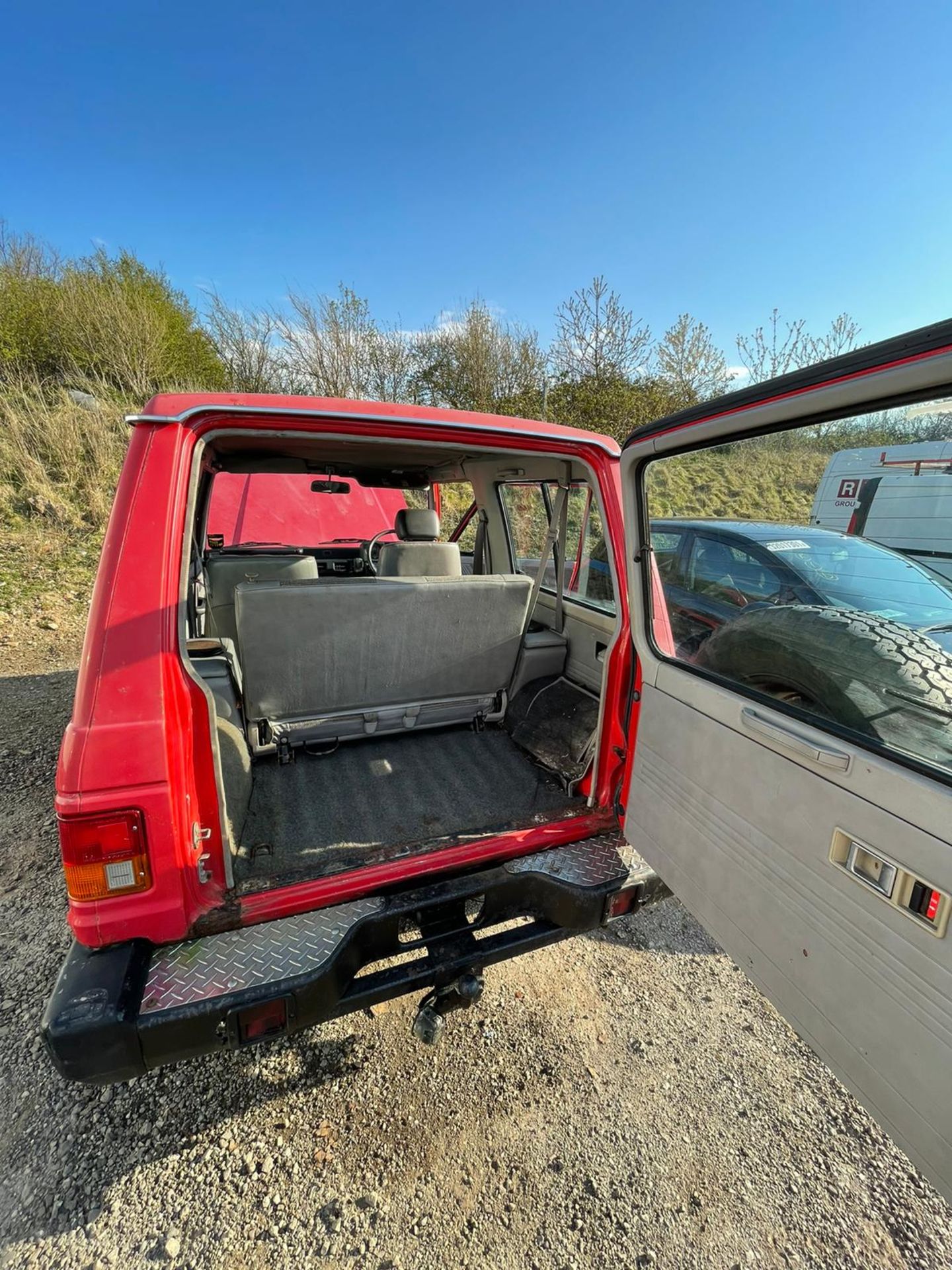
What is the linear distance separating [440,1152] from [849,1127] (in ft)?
4.45

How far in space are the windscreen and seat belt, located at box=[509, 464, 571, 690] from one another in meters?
3.03

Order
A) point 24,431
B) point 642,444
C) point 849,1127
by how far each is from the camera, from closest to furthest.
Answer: point 642,444
point 849,1127
point 24,431

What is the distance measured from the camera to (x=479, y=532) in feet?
14.2

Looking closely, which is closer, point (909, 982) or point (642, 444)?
point (909, 982)

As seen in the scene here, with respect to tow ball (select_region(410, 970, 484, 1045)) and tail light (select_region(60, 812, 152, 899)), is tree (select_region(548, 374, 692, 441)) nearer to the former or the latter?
tow ball (select_region(410, 970, 484, 1045))

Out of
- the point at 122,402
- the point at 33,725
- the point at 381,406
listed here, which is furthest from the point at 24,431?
the point at 381,406

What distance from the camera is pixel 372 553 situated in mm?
5352

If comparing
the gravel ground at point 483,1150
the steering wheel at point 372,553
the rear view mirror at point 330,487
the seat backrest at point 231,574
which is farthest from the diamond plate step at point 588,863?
the steering wheel at point 372,553

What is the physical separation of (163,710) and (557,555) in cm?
219

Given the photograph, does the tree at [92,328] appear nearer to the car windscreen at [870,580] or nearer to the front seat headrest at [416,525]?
the front seat headrest at [416,525]

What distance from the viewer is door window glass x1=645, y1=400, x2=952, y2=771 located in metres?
1.02

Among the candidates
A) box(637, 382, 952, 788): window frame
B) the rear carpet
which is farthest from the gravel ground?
box(637, 382, 952, 788): window frame

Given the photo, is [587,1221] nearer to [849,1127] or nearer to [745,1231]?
[745,1231]

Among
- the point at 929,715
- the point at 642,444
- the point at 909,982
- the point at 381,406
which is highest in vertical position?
the point at 381,406
